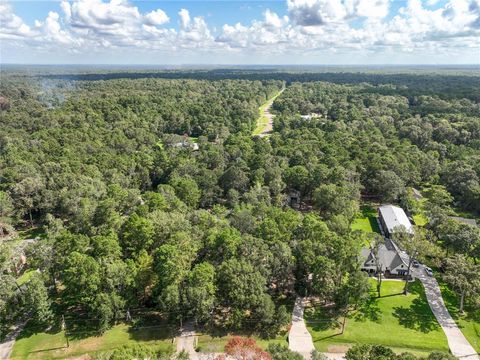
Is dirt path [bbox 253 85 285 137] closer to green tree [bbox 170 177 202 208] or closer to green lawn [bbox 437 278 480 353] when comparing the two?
green tree [bbox 170 177 202 208]

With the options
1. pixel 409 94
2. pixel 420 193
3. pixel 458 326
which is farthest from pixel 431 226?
pixel 409 94

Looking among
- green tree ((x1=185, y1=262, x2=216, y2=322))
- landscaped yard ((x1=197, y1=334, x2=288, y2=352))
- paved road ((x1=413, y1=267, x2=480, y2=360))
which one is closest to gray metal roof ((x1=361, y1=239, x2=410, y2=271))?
paved road ((x1=413, y1=267, x2=480, y2=360))

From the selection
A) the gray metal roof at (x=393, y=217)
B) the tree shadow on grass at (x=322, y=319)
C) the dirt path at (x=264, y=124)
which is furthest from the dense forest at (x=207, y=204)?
the dirt path at (x=264, y=124)

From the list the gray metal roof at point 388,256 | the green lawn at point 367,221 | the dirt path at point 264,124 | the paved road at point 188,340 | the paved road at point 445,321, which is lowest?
the paved road at point 188,340

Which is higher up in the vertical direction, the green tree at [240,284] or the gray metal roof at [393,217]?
the green tree at [240,284]

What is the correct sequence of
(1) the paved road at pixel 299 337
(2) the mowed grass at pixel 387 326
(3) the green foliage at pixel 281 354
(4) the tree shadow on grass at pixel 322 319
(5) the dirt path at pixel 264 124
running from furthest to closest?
(5) the dirt path at pixel 264 124 < (4) the tree shadow on grass at pixel 322 319 < (2) the mowed grass at pixel 387 326 < (1) the paved road at pixel 299 337 < (3) the green foliage at pixel 281 354

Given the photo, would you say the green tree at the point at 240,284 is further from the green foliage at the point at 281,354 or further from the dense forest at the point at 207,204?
the green foliage at the point at 281,354

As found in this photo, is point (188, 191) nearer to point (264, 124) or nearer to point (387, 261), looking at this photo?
point (387, 261)
